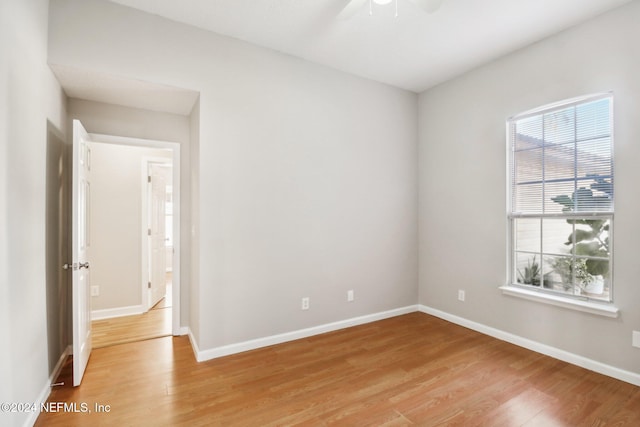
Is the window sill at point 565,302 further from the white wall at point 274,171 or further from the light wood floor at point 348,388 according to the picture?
the white wall at point 274,171

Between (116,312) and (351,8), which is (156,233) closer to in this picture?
(116,312)

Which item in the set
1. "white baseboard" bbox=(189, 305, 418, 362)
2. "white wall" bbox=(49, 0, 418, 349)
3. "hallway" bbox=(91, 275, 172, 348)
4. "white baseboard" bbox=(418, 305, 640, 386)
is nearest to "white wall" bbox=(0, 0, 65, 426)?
"white wall" bbox=(49, 0, 418, 349)

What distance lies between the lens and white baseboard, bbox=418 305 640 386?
8.09ft

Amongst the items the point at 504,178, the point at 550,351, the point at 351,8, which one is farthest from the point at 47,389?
the point at 504,178

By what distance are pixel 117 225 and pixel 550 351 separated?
5.13 meters

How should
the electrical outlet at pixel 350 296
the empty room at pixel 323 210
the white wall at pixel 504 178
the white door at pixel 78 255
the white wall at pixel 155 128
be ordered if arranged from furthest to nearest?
1. the electrical outlet at pixel 350 296
2. the white wall at pixel 155 128
3. the white wall at pixel 504 178
4. the white door at pixel 78 255
5. the empty room at pixel 323 210

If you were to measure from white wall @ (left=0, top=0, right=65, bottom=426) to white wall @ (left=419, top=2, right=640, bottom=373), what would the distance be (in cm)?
402

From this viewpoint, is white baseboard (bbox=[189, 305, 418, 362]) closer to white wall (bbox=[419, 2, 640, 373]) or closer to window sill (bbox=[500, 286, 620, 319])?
white wall (bbox=[419, 2, 640, 373])

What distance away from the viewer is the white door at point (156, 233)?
4.29 metres

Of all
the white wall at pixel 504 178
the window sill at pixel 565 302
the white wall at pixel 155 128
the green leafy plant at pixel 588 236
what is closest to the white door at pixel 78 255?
the white wall at pixel 155 128

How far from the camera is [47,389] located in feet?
7.39

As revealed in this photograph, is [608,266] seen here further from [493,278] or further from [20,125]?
[20,125]

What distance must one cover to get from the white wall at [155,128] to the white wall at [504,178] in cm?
308

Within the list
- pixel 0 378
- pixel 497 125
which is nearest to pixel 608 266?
pixel 497 125
